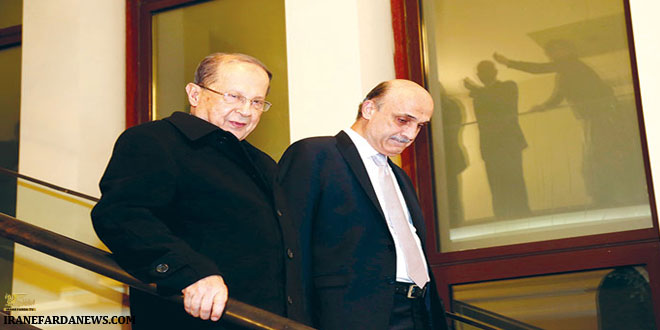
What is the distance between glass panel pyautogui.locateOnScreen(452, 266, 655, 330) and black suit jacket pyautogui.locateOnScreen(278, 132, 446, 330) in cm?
101

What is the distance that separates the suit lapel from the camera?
2756mm

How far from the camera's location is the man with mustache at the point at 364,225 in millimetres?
2568

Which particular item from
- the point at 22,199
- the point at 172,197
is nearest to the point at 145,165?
the point at 172,197

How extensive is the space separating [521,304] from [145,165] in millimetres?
2237

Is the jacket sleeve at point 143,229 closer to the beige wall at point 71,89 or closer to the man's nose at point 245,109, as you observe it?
the man's nose at point 245,109

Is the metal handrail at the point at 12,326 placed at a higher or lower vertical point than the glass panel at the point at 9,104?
lower

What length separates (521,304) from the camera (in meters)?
3.70

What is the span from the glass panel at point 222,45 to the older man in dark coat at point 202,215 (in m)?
2.03

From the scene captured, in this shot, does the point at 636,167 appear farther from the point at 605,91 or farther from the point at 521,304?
the point at 521,304

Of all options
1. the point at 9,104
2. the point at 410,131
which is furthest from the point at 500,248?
the point at 9,104

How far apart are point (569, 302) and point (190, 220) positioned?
6.95 ft

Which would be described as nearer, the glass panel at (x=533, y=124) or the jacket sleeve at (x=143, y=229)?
the jacket sleeve at (x=143, y=229)

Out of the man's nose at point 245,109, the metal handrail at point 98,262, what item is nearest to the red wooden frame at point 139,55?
the man's nose at point 245,109

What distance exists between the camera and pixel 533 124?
154 inches
